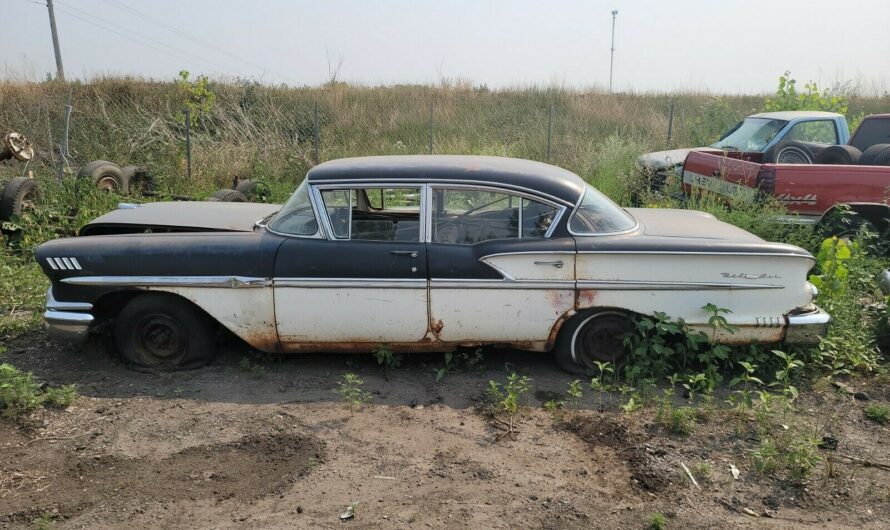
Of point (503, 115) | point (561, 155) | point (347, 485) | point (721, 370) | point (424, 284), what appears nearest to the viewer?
point (347, 485)

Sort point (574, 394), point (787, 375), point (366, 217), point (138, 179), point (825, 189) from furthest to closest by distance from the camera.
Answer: point (138, 179)
point (825, 189)
point (366, 217)
point (787, 375)
point (574, 394)

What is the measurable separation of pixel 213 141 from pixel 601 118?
10836 mm

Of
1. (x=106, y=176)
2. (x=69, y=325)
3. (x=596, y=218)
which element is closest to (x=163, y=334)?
(x=69, y=325)

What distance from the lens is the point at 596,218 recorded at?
5195 millimetres

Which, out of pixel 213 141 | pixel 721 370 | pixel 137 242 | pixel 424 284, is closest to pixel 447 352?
pixel 424 284

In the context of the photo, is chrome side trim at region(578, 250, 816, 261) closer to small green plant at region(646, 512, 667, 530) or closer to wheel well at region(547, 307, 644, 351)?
wheel well at region(547, 307, 644, 351)

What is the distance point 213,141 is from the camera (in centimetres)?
1584

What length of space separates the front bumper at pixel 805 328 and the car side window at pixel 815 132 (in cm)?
636

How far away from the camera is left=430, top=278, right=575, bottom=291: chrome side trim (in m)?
5.01

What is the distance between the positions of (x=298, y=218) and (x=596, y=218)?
215cm

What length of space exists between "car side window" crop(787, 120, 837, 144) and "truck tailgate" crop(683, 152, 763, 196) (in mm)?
2522

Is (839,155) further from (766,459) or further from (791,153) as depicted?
(766,459)

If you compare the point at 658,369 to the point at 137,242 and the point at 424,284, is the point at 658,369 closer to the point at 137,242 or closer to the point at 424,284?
the point at 424,284

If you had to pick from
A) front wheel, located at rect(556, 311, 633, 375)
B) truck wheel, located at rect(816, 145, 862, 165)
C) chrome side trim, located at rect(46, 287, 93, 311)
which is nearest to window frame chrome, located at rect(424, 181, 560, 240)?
front wheel, located at rect(556, 311, 633, 375)
